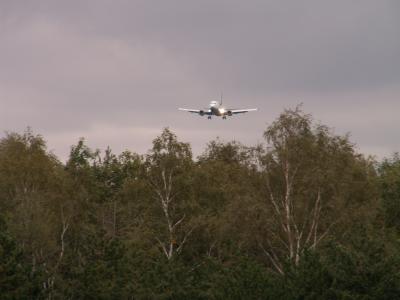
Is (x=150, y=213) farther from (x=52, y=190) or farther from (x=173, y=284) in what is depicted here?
(x=173, y=284)

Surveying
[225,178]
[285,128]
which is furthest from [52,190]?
[285,128]

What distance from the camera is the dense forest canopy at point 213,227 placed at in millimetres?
60125

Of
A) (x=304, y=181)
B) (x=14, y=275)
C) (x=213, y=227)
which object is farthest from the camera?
(x=213, y=227)

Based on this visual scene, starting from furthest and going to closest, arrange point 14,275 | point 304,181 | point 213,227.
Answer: point 213,227
point 304,181
point 14,275

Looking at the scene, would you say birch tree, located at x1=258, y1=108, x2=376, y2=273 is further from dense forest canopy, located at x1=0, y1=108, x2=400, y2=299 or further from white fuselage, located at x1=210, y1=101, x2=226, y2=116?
white fuselage, located at x1=210, y1=101, x2=226, y2=116

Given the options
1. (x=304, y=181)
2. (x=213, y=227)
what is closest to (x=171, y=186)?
(x=213, y=227)

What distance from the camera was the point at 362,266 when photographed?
5616 centimetres

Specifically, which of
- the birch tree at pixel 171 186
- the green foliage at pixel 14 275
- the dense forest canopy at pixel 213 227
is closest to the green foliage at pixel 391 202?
the dense forest canopy at pixel 213 227

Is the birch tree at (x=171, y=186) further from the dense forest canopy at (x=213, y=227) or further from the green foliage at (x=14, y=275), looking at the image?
the green foliage at (x=14, y=275)

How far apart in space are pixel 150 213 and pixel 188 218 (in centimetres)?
305

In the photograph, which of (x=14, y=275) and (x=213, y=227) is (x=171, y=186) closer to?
(x=213, y=227)

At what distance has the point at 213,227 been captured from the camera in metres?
83.4

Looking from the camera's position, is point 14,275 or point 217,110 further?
point 217,110

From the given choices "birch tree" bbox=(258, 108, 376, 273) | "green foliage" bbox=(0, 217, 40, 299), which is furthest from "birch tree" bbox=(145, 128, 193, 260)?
"green foliage" bbox=(0, 217, 40, 299)
